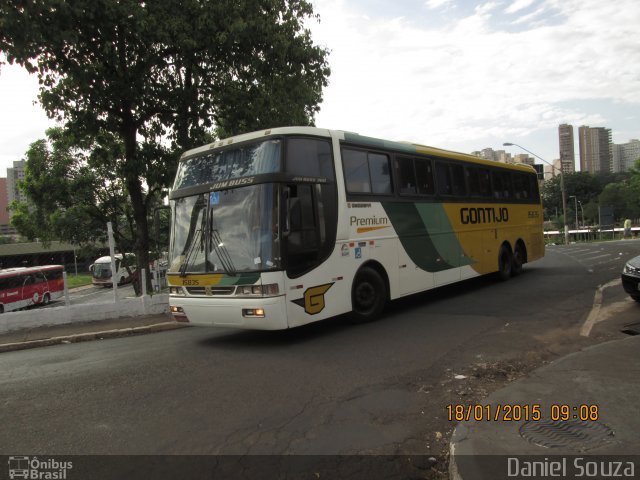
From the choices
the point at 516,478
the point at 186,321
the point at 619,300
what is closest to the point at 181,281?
the point at 186,321

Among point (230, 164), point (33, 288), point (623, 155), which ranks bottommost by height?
point (33, 288)

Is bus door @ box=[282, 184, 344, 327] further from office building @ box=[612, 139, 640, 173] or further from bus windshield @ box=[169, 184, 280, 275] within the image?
office building @ box=[612, 139, 640, 173]

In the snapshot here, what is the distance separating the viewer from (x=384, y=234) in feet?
30.5

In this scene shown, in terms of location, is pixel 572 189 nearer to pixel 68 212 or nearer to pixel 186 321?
pixel 68 212

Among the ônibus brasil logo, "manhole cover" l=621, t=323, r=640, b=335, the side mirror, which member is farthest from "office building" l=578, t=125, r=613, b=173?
the ônibus brasil logo

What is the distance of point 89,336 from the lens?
9609mm

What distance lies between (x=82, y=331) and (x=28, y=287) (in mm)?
20795

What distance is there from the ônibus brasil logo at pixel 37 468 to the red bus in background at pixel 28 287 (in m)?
24.5

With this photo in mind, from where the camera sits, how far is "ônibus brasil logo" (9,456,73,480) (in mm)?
3588

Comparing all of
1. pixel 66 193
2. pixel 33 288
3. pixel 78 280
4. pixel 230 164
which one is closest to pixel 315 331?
pixel 230 164

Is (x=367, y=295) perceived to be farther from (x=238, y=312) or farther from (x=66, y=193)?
(x=66, y=193)

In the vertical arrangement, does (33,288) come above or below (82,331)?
below

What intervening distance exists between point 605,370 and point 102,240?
2736 cm

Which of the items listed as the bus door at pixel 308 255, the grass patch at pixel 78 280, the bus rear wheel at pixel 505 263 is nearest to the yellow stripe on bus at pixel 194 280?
the bus door at pixel 308 255
